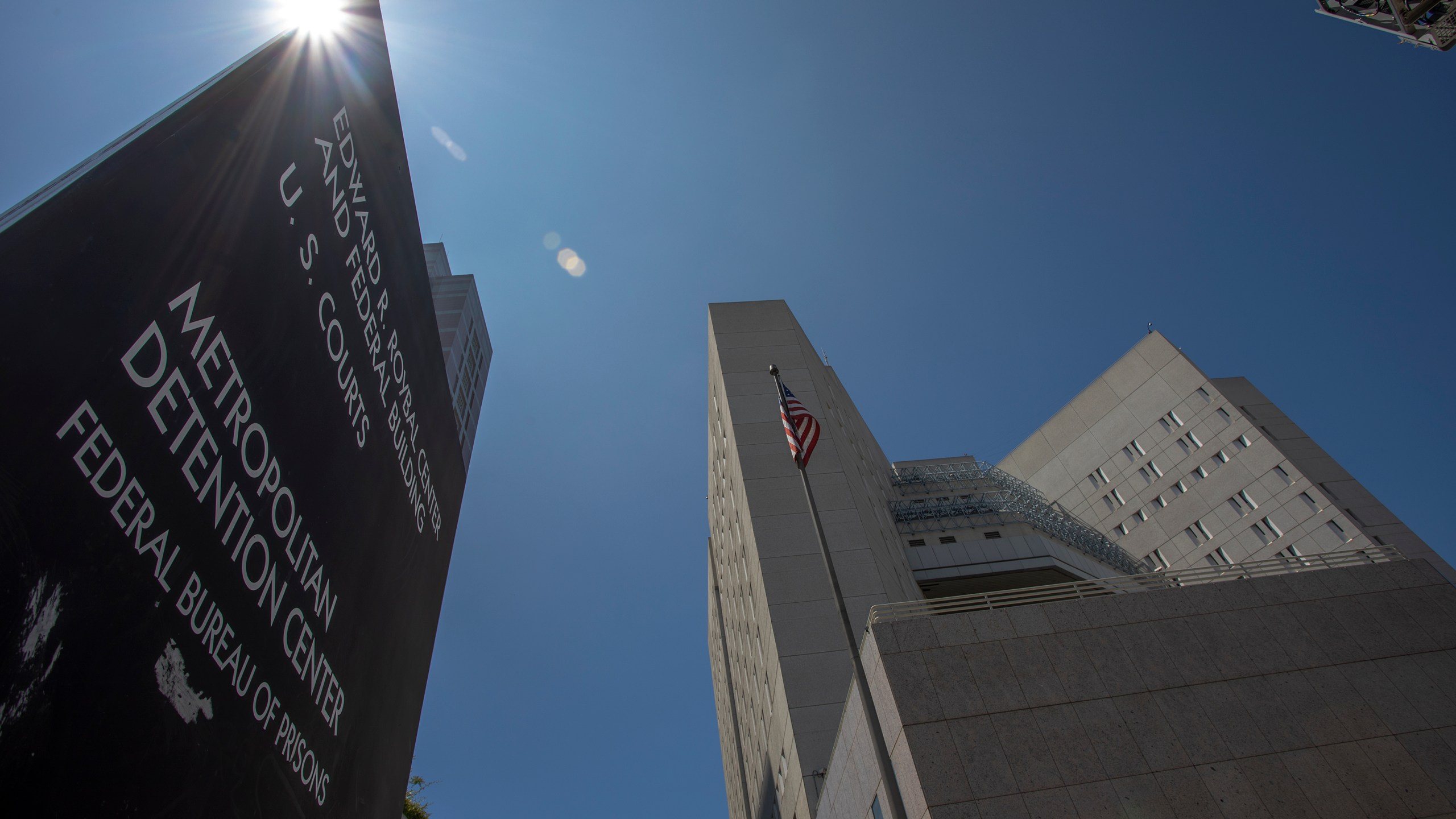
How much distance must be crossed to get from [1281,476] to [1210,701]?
4976 cm

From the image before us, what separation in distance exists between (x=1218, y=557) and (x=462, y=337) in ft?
185

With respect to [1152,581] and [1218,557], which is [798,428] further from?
[1218,557]

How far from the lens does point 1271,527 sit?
166ft

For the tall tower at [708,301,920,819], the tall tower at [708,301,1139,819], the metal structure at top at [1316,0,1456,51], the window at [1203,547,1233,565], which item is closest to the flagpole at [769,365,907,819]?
the tall tower at [708,301,1139,819]

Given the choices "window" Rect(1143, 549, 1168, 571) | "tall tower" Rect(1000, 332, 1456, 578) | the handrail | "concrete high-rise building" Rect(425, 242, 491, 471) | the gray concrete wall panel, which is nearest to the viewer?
the gray concrete wall panel

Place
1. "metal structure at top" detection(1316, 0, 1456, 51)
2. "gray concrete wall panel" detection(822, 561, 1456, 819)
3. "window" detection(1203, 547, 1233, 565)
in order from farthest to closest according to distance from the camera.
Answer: "window" detection(1203, 547, 1233, 565), "metal structure at top" detection(1316, 0, 1456, 51), "gray concrete wall panel" detection(822, 561, 1456, 819)

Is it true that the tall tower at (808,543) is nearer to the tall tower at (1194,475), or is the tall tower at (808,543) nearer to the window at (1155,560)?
the window at (1155,560)

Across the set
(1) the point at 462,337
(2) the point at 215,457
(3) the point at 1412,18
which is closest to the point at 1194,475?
(3) the point at 1412,18

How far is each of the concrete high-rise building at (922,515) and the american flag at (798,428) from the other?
451 cm

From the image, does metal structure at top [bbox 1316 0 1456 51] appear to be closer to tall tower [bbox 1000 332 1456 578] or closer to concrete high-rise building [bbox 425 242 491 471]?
tall tower [bbox 1000 332 1456 578]

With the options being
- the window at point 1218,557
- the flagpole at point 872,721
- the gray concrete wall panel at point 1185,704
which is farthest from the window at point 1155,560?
the flagpole at point 872,721

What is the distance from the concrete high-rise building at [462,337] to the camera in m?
35.5

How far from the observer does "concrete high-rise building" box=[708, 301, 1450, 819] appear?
2552 cm

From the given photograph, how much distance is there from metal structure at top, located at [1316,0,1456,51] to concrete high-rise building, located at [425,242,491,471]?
2049 inches
